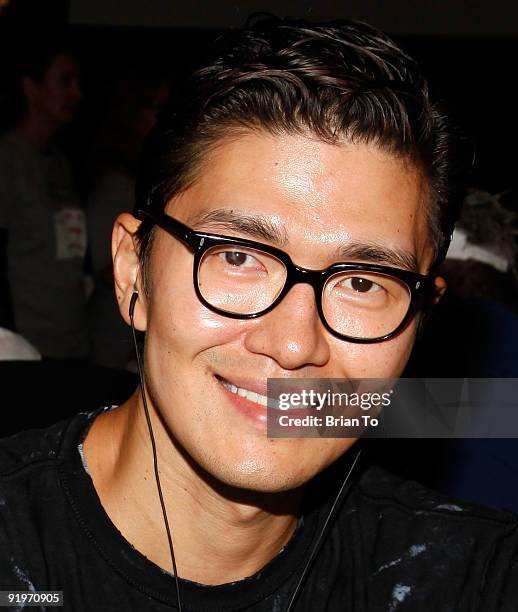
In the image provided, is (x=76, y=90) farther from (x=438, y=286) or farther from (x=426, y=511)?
(x=426, y=511)

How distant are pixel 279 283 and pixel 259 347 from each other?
0.11 meters

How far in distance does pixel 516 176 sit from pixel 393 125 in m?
4.46

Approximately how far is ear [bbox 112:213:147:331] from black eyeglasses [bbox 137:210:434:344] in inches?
5.2

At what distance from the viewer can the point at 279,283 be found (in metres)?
1.33

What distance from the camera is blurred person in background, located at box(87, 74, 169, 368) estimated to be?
376cm

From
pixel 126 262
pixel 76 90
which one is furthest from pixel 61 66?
pixel 126 262

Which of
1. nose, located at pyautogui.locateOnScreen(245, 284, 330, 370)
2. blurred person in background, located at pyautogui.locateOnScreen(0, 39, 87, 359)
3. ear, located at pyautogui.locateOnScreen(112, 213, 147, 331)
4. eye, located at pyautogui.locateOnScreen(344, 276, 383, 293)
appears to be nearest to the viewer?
nose, located at pyautogui.locateOnScreen(245, 284, 330, 370)

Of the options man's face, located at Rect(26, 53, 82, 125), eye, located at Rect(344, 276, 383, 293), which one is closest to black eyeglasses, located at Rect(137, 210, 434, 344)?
eye, located at Rect(344, 276, 383, 293)

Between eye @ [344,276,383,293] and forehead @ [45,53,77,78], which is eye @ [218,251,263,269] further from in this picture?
forehead @ [45,53,77,78]

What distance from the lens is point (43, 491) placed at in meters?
1.43

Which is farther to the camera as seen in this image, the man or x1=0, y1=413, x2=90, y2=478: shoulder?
x1=0, y1=413, x2=90, y2=478: shoulder

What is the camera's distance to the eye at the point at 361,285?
139 centimetres

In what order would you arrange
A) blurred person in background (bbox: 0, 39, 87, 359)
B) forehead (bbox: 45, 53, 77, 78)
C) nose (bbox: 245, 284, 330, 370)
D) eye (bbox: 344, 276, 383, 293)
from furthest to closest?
forehead (bbox: 45, 53, 77, 78)
blurred person in background (bbox: 0, 39, 87, 359)
eye (bbox: 344, 276, 383, 293)
nose (bbox: 245, 284, 330, 370)

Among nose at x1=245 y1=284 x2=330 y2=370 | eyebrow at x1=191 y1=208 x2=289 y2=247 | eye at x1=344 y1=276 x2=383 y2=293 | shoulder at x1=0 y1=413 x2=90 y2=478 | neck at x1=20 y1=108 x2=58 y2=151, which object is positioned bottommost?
shoulder at x1=0 y1=413 x2=90 y2=478
